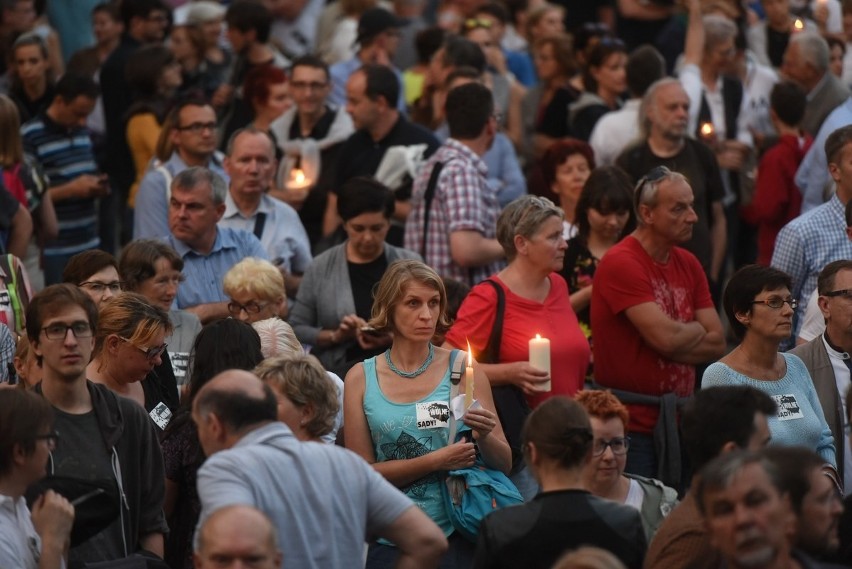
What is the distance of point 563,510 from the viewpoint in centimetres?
480

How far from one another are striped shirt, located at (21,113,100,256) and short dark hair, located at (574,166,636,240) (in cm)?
376

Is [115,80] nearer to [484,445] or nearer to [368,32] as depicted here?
[368,32]

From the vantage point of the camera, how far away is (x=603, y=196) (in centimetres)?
802

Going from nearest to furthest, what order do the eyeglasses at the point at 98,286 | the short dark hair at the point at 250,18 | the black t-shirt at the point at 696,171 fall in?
the eyeglasses at the point at 98,286, the black t-shirt at the point at 696,171, the short dark hair at the point at 250,18

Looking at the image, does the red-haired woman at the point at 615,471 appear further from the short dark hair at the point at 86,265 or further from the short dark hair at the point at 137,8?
the short dark hair at the point at 137,8

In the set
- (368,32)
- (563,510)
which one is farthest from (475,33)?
(563,510)

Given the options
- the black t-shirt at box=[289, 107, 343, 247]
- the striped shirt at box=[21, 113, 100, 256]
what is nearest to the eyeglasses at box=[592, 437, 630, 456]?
the black t-shirt at box=[289, 107, 343, 247]

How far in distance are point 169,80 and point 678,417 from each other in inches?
205

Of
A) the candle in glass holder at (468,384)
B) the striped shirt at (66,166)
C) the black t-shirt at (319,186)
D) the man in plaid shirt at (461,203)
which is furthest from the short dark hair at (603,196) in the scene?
the striped shirt at (66,166)

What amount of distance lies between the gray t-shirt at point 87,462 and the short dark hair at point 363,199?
8.99 feet

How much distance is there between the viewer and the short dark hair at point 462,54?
10.9 m

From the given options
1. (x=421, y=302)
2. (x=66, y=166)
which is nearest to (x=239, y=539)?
(x=421, y=302)

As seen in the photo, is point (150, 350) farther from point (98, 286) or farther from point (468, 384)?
point (468, 384)

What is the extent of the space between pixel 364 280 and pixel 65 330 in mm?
2638
